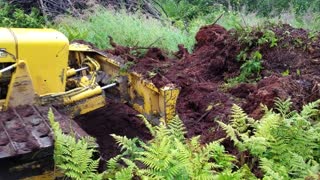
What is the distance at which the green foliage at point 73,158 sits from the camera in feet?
14.0

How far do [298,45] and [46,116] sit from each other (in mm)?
4112

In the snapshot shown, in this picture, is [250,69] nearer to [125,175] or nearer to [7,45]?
[7,45]

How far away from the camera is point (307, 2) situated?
17422mm

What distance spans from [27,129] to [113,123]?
7.45 feet

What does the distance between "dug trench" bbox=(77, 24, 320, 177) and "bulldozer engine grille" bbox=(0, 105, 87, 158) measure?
1205 mm

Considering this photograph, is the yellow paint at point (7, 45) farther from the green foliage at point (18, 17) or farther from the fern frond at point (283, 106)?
the green foliage at point (18, 17)

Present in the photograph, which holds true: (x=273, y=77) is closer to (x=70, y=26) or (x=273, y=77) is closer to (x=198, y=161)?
(x=198, y=161)

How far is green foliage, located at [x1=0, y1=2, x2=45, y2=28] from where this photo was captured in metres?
11.7

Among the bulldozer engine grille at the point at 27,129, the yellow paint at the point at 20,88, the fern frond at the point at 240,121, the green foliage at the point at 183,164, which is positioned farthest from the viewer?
the yellow paint at the point at 20,88

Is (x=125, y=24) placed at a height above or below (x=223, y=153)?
below

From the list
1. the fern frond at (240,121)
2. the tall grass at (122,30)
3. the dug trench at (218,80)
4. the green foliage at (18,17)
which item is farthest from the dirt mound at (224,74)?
the green foliage at (18,17)

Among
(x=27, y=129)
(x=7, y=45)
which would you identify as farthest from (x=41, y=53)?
(x=27, y=129)

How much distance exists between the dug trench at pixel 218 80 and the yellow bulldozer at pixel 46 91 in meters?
0.27

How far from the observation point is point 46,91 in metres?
5.62
